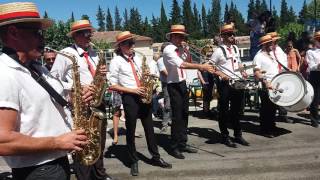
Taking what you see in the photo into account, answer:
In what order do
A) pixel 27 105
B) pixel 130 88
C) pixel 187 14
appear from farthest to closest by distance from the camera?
1. pixel 187 14
2. pixel 130 88
3. pixel 27 105

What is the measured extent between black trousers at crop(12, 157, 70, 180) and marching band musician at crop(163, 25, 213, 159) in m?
4.15

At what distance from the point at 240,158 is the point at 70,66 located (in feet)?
11.0

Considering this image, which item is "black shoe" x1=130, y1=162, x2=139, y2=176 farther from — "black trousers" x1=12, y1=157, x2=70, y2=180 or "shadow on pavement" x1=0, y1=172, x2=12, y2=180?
"black trousers" x1=12, y1=157, x2=70, y2=180

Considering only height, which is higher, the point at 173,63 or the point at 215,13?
the point at 215,13

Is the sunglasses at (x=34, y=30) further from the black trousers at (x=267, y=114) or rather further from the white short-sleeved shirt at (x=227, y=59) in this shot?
the black trousers at (x=267, y=114)

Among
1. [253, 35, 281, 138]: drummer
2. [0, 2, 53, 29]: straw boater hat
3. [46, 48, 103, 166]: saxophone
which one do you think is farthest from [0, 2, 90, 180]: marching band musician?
[253, 35, 281, 138]: drummer

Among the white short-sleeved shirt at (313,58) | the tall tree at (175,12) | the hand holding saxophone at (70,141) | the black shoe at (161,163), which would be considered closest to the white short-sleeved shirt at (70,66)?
the black shoe at (161,163)

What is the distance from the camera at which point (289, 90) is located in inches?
301

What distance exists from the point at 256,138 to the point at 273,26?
4.12 meters

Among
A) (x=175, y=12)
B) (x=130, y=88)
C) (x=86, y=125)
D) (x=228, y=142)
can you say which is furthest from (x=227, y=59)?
(x=175, y=12)

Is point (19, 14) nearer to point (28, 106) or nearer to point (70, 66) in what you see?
point (28, 106)

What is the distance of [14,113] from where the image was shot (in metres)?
2.36

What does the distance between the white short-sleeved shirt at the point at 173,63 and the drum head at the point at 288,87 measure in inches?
74.7

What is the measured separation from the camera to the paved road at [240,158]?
20.2 ft
